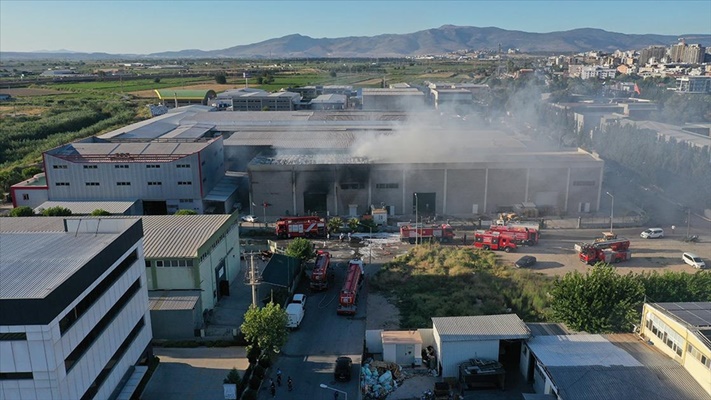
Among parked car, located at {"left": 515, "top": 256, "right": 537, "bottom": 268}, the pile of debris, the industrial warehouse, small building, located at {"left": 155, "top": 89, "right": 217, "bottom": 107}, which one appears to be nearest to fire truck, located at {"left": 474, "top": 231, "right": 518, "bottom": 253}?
parked car, located at {"left": 515, "top": 256, "right": 537, "bottom": 268}

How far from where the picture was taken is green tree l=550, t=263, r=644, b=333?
13.5 m

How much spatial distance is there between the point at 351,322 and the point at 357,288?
6.83 ft

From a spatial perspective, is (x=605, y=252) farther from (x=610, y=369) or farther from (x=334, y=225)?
(x=334, y=225)

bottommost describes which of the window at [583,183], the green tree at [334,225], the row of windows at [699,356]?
the green tree at [334,225]

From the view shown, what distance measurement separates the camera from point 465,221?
25531mm

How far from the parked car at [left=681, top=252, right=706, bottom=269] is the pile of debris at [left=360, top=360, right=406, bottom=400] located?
13.3m

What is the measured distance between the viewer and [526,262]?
20.2m

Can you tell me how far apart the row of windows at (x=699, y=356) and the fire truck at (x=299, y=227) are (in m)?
15.0

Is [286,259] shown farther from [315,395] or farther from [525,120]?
[525,120]

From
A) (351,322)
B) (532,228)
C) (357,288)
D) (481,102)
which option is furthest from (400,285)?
(481,102)

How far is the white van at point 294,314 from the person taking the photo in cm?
1535

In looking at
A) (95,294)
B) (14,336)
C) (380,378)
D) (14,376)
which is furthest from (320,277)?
(14,336)

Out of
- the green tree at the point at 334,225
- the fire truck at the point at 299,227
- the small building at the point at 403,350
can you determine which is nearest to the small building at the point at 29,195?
the fire truck at the point at 299,227

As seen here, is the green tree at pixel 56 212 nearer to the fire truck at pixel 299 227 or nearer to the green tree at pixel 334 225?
the fire truck at pixel 299 227
